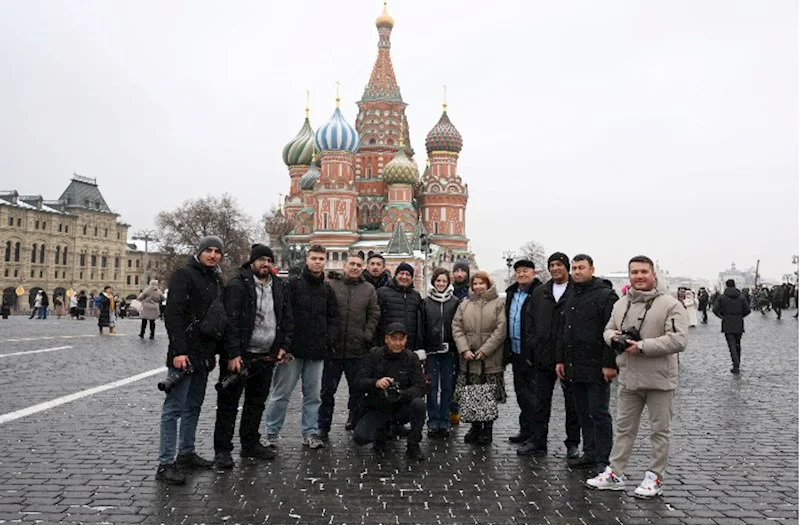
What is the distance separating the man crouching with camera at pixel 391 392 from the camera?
6.36 metres

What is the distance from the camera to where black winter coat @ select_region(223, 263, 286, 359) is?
5.79m

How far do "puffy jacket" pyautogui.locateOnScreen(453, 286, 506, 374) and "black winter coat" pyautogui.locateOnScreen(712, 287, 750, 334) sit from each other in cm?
737

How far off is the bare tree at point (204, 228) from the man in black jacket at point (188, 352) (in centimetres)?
4677

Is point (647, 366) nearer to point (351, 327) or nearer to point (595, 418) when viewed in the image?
point (595, 418)

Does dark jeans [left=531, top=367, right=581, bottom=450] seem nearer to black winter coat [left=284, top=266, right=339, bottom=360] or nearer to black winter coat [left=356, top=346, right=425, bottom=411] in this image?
black winter coat [left=356, top=346, right=425, bottom=411]

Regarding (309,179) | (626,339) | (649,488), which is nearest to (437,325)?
(626,339)

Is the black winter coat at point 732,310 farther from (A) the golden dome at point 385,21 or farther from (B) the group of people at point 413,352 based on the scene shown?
A: (A) the golden dome at point 385,21

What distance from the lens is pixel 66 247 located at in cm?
7344

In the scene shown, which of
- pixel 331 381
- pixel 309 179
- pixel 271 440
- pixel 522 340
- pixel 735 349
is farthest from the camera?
pixel 309 179

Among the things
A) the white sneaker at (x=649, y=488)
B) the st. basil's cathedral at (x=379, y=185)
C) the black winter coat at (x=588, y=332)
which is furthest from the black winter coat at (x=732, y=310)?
the st. basil's cathedral at (x=379, y=185)

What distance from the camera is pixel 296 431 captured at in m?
7.27

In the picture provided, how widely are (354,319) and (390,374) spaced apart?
783mm

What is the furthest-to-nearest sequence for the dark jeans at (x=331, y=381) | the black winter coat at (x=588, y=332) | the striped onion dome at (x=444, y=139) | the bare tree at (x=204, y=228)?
the striped onion dome at (x=444, y=139) < the bare tree at (x=204, y=228) < the dark jeans at (x=331, y=381) < the black winter coat at (x=588, y=332)

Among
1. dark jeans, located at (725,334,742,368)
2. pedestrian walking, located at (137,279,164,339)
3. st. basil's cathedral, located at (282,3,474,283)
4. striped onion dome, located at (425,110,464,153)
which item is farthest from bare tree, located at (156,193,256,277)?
dark jeans, located at (725,334,742,368)
